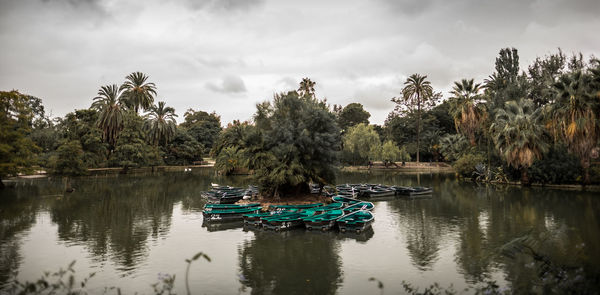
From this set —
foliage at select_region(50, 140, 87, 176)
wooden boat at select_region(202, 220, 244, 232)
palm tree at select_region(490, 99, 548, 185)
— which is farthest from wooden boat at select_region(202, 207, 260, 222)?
palm tree at select_region(490, 99, 548, 185)

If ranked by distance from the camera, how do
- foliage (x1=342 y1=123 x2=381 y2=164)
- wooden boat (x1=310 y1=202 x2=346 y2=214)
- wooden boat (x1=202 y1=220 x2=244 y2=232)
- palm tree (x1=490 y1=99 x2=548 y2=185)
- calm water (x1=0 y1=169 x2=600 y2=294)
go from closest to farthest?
calm water (x1=0 y1=169 x2=600 y2=294)
wooden boat (x1=202 y1=220 x2=244 y2=232)
wooden boat (x1=310 y1=202 x2=346 y2=214)
palm tree (x1=490 y1=99 x2=548 y2=185)
foliage (x1=342 y1=123 x2=381 y2=164)

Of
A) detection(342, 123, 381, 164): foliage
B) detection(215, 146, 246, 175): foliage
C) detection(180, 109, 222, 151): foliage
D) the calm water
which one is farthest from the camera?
detection(180, 109, 222, 151): foliage

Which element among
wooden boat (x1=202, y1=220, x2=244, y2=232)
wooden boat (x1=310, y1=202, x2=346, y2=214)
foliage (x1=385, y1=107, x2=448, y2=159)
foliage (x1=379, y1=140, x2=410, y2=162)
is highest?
foliage (x1=385, y1=107, x2=448, y2=159)

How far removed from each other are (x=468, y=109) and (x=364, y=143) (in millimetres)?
22610

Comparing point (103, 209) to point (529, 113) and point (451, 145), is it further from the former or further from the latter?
point (451, 145)

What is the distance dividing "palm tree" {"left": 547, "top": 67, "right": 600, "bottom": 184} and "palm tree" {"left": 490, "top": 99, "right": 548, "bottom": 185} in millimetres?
5256

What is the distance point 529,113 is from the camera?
136 feet

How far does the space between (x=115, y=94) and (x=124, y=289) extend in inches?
2470

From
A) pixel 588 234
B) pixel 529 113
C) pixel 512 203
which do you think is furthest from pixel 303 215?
pixel 529 113

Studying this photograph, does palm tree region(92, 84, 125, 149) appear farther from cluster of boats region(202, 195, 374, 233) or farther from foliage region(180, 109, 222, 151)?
cluster of boats region(202, 195, 374, 233)

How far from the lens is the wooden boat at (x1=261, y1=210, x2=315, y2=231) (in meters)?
22.8

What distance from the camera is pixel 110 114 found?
65.8m

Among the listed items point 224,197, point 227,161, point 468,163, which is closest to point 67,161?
point 224,197

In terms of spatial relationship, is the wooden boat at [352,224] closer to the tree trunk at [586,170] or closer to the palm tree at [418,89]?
the tree trunk at [586,170]
